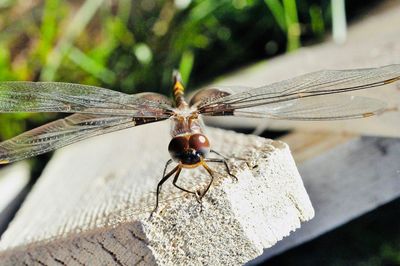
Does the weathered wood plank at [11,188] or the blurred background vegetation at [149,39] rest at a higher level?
the blurred background vegetation at [149,39]

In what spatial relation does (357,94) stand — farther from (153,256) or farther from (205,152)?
(153,256)

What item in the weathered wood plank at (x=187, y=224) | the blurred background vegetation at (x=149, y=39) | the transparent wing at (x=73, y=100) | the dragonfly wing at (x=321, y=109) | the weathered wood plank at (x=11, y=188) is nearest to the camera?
the weathered wood plank at (x=187, y=224)

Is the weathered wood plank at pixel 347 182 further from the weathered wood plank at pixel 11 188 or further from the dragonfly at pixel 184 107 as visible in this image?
the weathered wood plank at pixel 11 188

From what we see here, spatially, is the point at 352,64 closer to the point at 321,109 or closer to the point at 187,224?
the point at 321,109

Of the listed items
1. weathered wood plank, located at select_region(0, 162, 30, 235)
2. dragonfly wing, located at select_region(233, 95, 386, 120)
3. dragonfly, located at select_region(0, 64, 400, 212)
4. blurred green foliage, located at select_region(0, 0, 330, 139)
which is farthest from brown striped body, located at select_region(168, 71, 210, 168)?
blurred green foliage, located at select_region(0, 0, 330, 139)

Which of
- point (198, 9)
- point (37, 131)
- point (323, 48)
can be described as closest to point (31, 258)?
point (37, 131)

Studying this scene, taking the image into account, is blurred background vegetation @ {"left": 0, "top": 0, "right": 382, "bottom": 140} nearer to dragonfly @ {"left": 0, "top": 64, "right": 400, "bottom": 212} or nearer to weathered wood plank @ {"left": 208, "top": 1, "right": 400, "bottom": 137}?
weathered wood plank @ {"left": 208, "top": 1, "right": 400, "bottom": 137}

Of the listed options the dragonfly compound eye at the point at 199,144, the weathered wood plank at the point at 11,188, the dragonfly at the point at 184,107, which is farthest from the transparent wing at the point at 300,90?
the weathered wood plank at the point at 11,188
